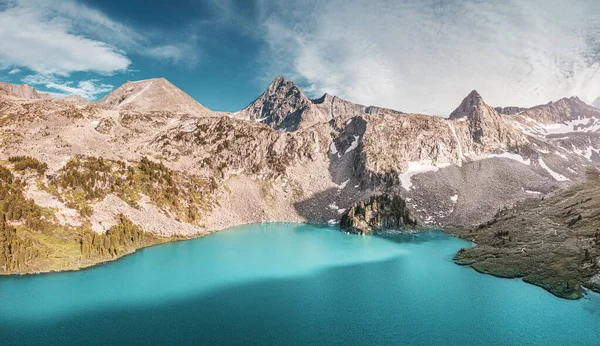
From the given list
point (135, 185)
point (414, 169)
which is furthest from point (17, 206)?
point (414, 169)

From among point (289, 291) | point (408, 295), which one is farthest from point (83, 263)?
point (408, 295)

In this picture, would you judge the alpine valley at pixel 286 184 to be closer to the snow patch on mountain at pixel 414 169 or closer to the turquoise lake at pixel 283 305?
the snow patch on mountain at pixel 414 169

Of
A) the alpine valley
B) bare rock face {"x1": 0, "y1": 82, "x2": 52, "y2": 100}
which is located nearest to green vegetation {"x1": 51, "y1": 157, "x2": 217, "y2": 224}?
the alpine valley

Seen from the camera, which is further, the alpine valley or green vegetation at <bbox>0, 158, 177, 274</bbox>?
the alpine valley

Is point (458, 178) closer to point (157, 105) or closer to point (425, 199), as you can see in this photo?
point (425, 199)

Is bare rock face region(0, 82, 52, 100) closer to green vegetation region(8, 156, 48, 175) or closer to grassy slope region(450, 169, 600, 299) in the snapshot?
green vegetation region(8, 156, 48, 175)

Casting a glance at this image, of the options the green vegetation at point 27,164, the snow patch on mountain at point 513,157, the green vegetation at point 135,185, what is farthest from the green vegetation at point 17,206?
the snow patch on mountain at point 513,157
